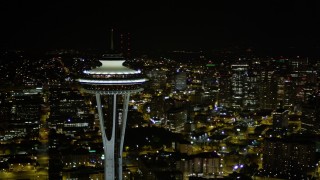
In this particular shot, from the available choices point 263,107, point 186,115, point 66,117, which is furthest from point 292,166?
point 263,107

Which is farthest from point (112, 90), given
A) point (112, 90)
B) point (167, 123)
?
point (167, 123)

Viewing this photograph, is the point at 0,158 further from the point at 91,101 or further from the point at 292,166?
the point at 91,101

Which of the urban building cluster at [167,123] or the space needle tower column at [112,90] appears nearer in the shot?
the space needle tower column at [112,90]

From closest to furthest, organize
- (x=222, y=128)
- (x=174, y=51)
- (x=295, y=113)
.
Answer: (x=222, y=128) < (x=295, y=113) < (x=174, y=51)

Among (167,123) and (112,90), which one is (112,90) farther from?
(167,123)

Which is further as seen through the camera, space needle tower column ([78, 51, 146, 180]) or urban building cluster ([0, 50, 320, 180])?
urban building cluster ([0, 50, 320, 180])

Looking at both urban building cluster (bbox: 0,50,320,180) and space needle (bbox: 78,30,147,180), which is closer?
space needle (bbox: 78,30,147,180)

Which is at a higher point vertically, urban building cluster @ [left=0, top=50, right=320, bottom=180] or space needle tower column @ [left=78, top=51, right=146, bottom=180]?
space needle tower column @ [left=78, top=51, right=146, bottom=180]
